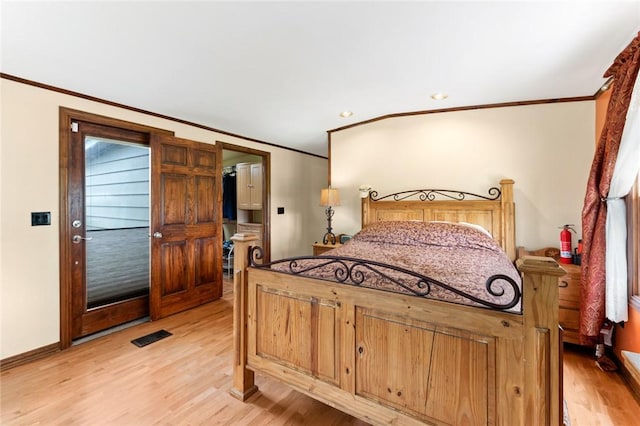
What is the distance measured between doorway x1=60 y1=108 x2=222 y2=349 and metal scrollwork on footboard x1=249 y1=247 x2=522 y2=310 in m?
1.75

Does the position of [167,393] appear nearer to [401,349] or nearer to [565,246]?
[401,349]

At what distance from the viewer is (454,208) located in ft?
10.4

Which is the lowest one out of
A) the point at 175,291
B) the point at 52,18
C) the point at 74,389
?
the point at 74,389

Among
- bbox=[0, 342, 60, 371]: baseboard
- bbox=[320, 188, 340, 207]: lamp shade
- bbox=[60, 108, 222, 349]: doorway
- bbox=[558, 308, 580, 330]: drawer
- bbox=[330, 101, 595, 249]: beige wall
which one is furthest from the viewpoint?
bbox=[320, 188, 340, 207]: lamp shade

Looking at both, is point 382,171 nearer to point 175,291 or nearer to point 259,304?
point 259,304

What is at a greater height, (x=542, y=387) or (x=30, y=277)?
(x=30, y=277)

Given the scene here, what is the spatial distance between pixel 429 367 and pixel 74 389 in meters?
2.25

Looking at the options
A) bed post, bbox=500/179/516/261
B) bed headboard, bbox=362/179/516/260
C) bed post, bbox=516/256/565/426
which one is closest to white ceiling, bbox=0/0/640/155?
bed post, bbox=500/179/516/261

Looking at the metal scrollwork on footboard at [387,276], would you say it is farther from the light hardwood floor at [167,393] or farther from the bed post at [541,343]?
the light hardwood floor at [167,393]

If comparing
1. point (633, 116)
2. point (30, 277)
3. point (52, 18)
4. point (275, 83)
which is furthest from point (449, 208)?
point (30, 277)

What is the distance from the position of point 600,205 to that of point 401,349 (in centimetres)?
207

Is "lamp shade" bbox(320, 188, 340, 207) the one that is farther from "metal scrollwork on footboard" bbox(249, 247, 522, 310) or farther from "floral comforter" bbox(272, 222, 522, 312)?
"metal scrollwork on footboard" bbox(249, 247, 522, 310)

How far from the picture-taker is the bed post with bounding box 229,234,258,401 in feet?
6.01

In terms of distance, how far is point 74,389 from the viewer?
6.19ft
